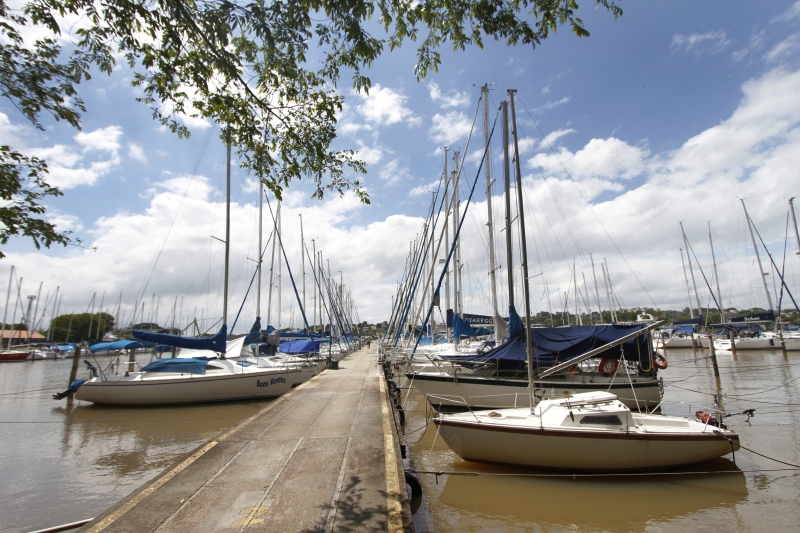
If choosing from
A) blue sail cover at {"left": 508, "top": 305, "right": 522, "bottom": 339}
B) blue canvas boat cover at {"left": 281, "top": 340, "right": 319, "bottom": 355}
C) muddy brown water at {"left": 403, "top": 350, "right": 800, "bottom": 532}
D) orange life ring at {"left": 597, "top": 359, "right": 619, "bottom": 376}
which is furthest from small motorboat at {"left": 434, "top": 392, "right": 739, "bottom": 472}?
blue canvas boat cover at {"left": 281, "top": 340, "right": 319, "bottom": 355}

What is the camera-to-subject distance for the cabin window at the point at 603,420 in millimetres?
9812

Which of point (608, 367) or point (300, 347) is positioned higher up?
point (300, 347)

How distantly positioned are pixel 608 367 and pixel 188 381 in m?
16.8

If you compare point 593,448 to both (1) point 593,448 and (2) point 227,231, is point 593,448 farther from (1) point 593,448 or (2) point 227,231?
(2) point 227,231

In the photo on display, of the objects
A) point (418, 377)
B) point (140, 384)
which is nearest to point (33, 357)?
point (140, 384)

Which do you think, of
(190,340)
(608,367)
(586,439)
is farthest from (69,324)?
(586,439)

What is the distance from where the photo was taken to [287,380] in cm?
2062

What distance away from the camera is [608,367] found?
55.0ft

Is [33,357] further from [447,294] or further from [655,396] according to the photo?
[655,396]

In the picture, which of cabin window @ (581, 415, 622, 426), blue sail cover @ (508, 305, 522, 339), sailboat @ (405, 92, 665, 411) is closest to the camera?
cabin window @ (581, 415, 622, 426)

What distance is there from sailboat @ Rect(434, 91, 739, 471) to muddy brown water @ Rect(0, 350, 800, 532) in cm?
41

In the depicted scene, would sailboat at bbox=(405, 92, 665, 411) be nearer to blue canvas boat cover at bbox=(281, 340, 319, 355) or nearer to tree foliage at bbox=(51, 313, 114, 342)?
blue canvas boat cover at bbox=(281, 340, 319, 355)

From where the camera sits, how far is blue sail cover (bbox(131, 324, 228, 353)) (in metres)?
19.6

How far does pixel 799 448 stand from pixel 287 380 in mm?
18131
